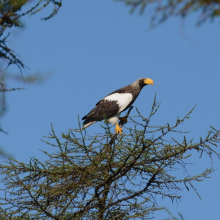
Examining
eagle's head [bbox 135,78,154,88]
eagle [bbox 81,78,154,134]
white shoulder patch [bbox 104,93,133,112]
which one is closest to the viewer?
eagle [bbox 81,78,154,134]

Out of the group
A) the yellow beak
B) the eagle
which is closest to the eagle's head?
the yellow beak

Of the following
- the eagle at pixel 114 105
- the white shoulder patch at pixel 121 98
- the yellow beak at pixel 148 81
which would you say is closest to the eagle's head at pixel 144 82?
the yellow beak at pixel 148 81

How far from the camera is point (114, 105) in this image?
11500mm

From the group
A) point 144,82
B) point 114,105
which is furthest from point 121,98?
point 144,82

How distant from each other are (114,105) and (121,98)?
1.14 ft

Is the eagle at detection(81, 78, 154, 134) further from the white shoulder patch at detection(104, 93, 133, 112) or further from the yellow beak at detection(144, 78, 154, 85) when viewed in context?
the yellow beak at detection(144, 78, 154, 85)

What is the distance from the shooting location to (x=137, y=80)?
12805 millimetres

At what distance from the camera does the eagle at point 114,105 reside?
11375 millimetres

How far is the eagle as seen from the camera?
11375 millimetres

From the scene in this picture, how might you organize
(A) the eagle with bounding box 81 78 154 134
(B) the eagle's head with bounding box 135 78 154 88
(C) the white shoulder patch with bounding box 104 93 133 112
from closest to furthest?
(A) the eagle with bounding box 81 78 154 134
(C) the white shoulder patch with bounding box 104 93 133 112
(B) the eagle's head with bounding box 135 78 154 88

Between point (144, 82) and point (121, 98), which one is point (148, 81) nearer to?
point (144, 82)

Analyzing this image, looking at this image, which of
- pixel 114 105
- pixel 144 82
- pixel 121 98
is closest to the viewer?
pixel 114 105

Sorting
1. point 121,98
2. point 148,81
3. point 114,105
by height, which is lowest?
point 114,105

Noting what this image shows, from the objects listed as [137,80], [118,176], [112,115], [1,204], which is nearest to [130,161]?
[118,176]
